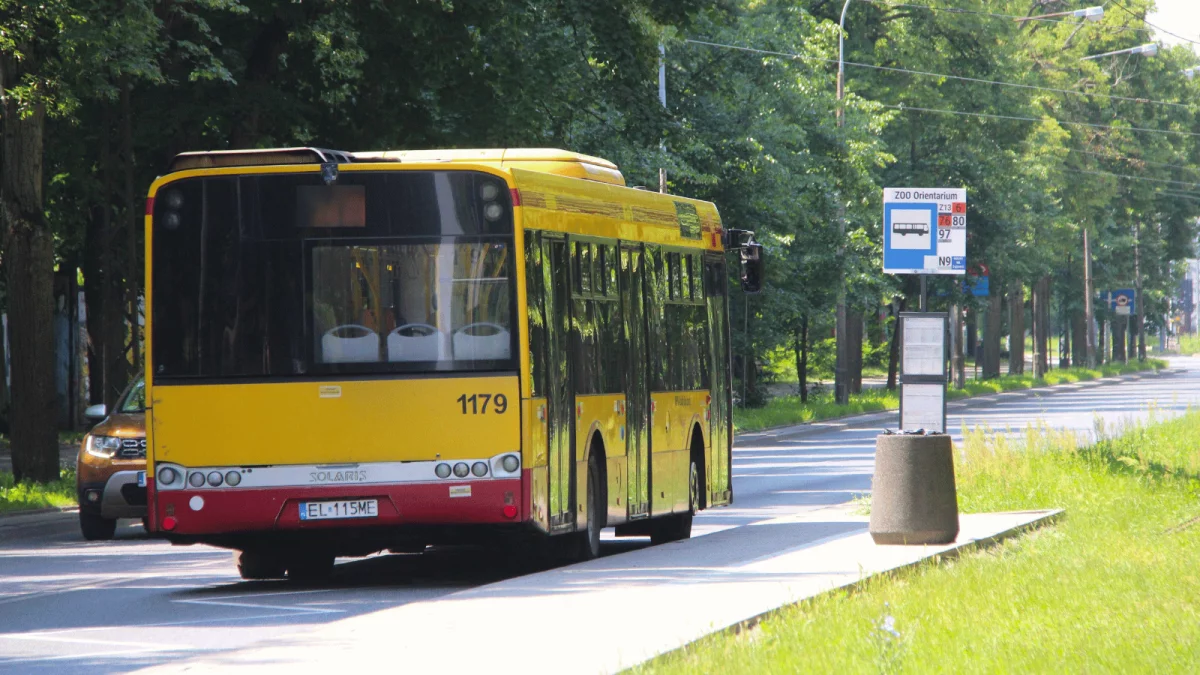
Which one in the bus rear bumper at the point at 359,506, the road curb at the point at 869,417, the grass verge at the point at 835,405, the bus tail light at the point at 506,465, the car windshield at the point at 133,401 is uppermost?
the car windshield at the point at 133,401

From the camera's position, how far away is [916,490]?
14461 mm

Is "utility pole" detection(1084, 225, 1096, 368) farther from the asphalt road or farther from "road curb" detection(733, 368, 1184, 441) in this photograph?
the asphalt road

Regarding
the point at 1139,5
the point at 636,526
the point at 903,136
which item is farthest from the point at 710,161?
the point at 1139,5

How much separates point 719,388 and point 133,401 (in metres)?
6.14

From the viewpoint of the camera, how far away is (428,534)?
537 inches

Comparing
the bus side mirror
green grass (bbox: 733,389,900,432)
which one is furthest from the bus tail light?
green grass (bbox: 733,389,900,432)

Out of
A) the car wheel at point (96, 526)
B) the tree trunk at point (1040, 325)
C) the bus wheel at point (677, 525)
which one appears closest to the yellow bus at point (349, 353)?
the bus wheel at point (677, 525)

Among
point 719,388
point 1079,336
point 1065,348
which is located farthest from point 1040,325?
point 719,388

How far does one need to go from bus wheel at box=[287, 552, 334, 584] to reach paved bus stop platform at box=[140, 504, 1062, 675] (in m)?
2.21

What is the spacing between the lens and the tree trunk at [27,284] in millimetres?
22891

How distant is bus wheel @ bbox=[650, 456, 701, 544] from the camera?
58.8 ft

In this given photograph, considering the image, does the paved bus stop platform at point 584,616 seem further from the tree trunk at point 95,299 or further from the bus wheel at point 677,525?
the tree trunk at point 95,299

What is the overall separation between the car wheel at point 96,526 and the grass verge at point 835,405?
21.9 m

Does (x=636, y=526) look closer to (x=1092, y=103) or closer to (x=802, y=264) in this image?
(x=802, y=264)
